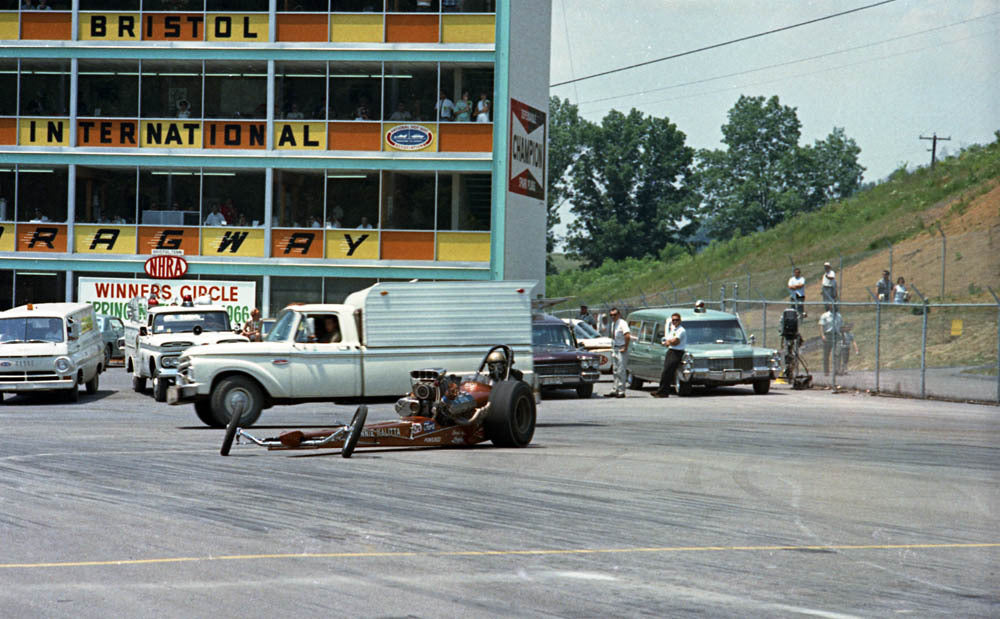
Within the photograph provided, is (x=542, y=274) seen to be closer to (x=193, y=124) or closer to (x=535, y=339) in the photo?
(x=193, y=124)

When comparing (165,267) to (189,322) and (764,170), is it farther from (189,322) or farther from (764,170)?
(764,170)

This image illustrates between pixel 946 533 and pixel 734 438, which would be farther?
pixel 734 438

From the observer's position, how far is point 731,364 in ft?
85.8

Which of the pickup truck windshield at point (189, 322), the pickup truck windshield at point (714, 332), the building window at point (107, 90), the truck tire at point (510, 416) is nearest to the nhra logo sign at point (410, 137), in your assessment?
the building window at point (107, 90)

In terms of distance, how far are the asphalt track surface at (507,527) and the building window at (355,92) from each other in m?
23.3

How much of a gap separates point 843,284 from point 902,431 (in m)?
34.9

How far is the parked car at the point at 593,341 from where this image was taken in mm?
30453

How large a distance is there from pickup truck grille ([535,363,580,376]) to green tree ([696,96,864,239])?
70.2m

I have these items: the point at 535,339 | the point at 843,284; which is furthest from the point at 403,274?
the point at 843,284

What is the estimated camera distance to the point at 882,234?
5975 cm

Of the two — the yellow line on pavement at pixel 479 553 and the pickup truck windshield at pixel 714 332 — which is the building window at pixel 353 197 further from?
the yellow line on pavement at pixel 479 553

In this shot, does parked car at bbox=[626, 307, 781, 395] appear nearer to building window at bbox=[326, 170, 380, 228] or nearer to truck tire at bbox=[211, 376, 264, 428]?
truck tire at bbox=[211, 376, 264, 428]

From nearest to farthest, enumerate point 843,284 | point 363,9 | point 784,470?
point 784,470
point 363,9
point 843,284

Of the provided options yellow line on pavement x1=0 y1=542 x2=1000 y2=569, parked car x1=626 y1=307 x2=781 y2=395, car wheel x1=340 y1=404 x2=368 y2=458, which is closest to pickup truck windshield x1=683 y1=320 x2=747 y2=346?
parked car x1=626 y1=307 x2=781 y2=395
